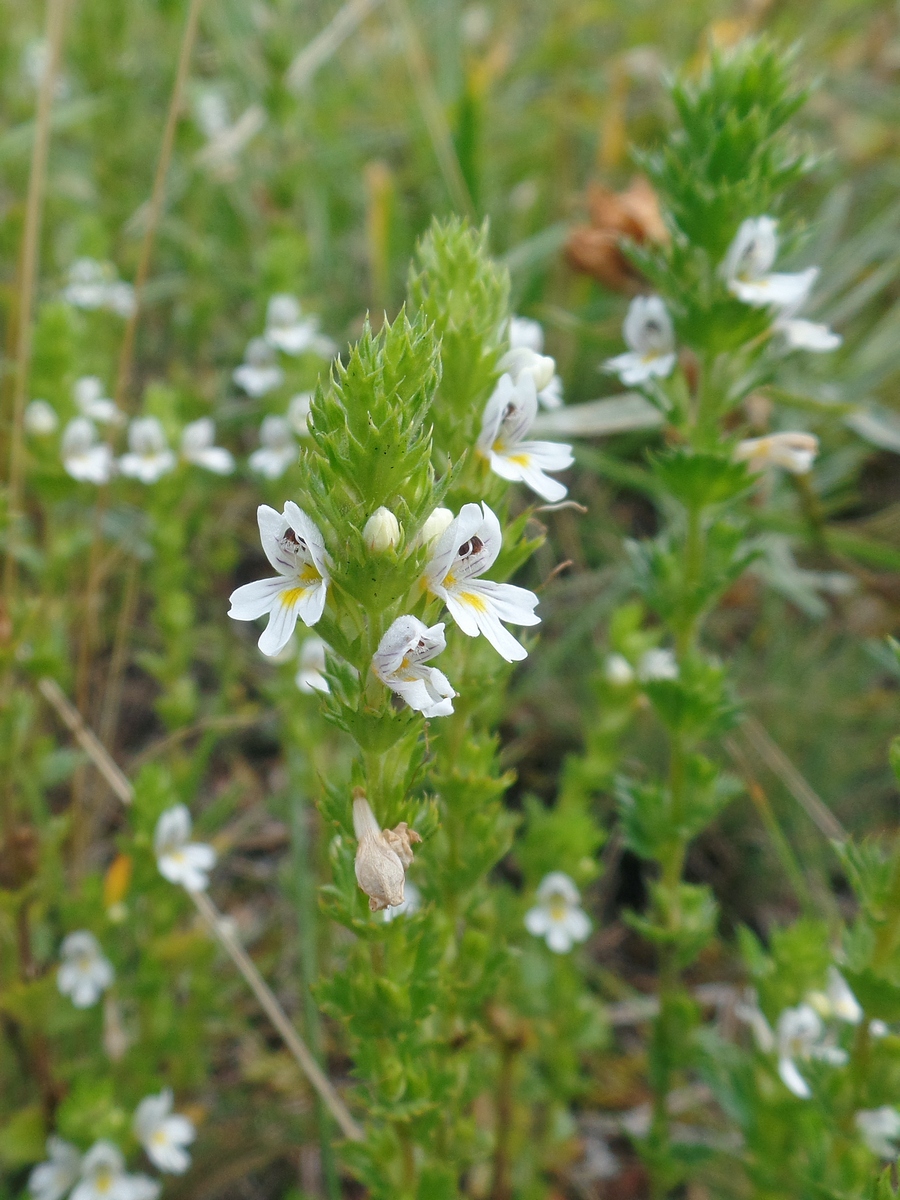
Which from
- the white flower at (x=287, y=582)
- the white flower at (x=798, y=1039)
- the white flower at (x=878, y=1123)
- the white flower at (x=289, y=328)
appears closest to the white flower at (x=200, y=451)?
the white flower at (x=289, y=328)

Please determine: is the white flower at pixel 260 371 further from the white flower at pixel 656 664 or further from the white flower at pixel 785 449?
the white flower at pixel 785 449

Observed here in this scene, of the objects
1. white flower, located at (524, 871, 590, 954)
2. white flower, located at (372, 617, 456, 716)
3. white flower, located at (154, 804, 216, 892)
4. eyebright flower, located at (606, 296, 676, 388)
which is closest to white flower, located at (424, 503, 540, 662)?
white flower, located at (372, 617, 456, 716)

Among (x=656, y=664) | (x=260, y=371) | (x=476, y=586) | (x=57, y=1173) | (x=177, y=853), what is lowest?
(x=57, y=1173)

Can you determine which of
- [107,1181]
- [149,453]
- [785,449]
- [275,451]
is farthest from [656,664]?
[107,1181]

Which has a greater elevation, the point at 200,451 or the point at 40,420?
the point at 40,420

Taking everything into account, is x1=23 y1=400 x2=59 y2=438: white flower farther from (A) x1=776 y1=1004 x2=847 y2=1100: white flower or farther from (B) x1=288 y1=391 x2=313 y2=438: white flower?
(A) x1=776 y1=1004 x2=847 y2=1100: white flower

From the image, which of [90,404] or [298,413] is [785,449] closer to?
[298,413]
